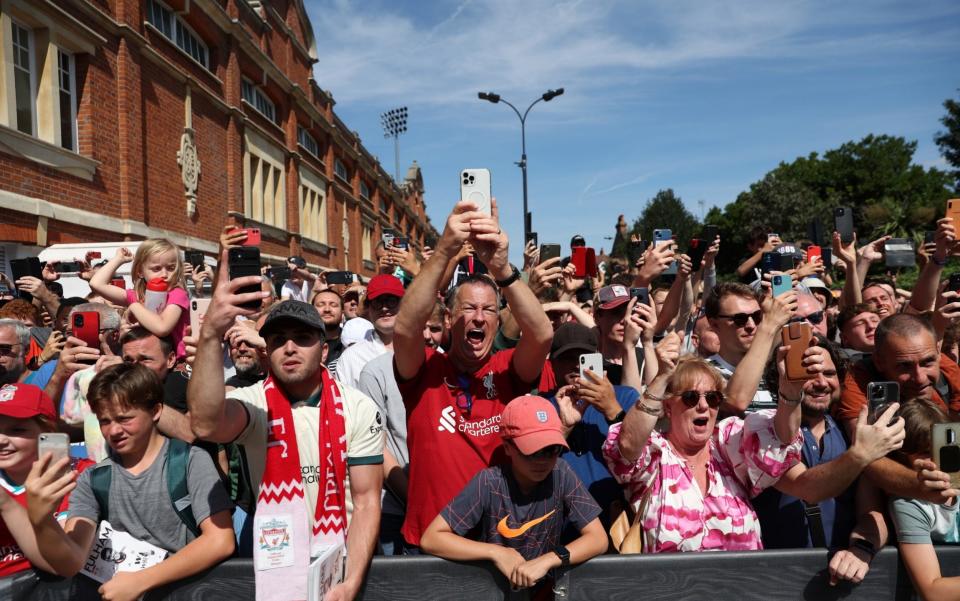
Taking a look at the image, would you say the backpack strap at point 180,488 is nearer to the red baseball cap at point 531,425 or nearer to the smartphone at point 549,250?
the red baseball cap at point 531,425

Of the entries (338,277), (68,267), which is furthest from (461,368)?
(68,267)

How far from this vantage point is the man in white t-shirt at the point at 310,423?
2473 mm

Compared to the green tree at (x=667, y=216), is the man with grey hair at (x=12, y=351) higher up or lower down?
lower down

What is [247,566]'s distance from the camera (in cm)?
250

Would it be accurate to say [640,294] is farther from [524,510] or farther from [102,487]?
[102,487]

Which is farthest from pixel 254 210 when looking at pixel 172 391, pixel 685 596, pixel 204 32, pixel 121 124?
pixel 685 596

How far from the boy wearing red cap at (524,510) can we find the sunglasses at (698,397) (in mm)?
578

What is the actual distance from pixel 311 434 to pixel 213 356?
0.54 metres

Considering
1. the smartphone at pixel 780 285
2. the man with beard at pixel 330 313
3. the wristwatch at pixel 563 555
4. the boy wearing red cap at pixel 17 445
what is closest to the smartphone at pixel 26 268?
the man with beard at pixel 330 313

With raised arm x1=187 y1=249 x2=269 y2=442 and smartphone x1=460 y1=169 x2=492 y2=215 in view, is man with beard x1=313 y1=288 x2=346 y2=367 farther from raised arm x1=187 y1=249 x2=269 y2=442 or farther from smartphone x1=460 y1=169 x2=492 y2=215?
raised arm x1=187 y1=249 x2=269 y2=442

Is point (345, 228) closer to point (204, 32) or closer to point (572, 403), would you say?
point (204, 32)

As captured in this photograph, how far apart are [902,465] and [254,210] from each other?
20240mm

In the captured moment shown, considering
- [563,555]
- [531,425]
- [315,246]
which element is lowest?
[563,555]

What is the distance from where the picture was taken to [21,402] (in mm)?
2578
